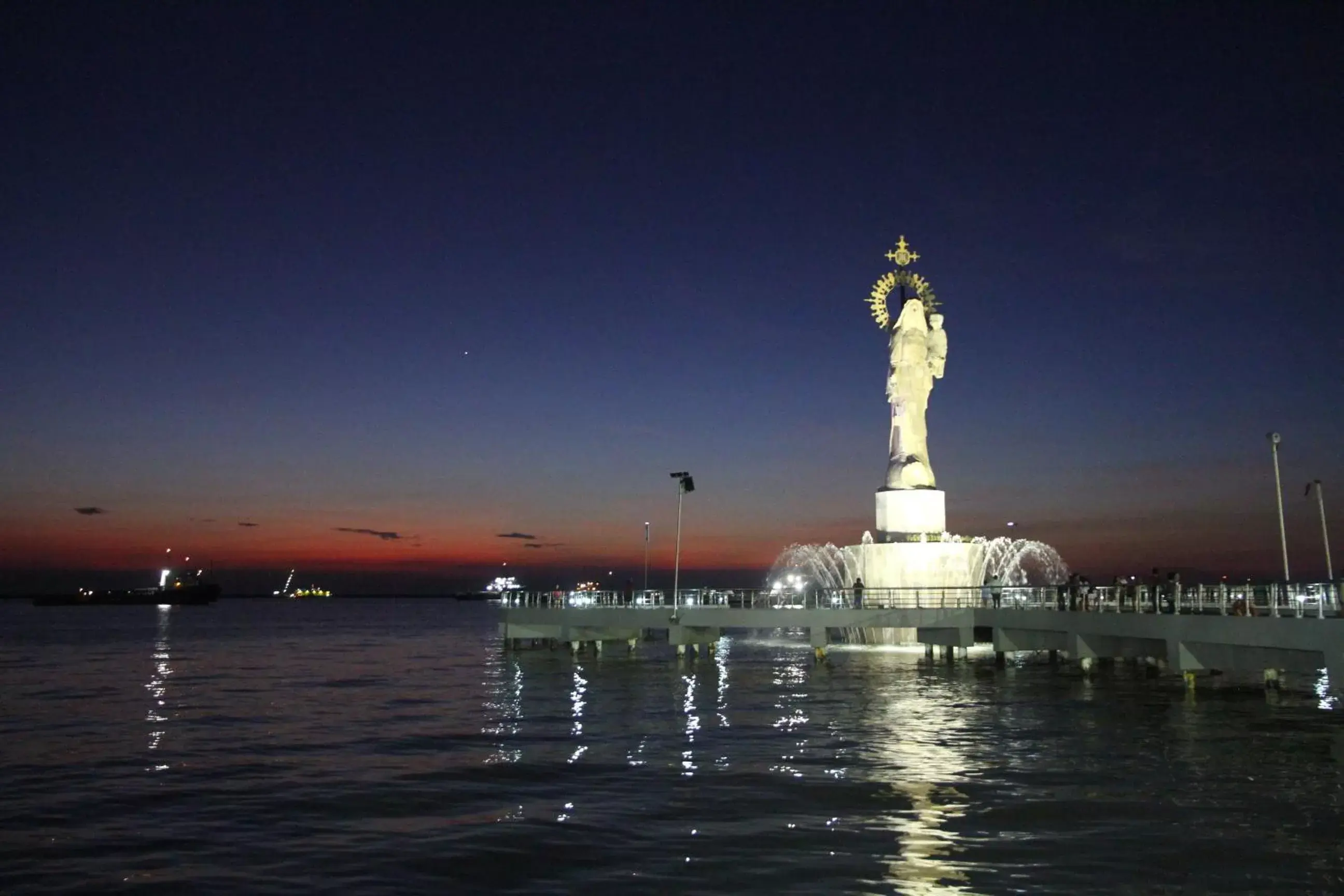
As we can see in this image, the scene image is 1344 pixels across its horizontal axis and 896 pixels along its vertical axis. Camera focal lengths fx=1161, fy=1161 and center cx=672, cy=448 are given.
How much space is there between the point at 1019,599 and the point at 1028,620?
432cm

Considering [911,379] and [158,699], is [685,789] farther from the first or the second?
[911,379]

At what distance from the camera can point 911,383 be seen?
7169 centimetres

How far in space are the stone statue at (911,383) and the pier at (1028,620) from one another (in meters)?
9.12

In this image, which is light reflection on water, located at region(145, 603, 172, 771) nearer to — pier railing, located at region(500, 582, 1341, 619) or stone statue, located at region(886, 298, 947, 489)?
pier railing, located at region(500, 582, 1341, 619)

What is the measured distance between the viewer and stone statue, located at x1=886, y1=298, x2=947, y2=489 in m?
70.4

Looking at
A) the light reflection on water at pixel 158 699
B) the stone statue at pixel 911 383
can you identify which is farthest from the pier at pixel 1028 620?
the light reflection on water at pixel 158 699

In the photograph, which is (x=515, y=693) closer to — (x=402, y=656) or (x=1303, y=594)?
(x=1303, y=594)

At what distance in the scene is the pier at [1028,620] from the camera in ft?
116

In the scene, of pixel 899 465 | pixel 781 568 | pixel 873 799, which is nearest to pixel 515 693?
A: pixel 873 799

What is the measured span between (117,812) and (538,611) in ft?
156

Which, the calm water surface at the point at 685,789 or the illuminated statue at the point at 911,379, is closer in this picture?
the calm water surface at the point at 685,789

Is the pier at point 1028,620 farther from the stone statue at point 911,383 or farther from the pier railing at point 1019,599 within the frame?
the stone statue at point 911,383

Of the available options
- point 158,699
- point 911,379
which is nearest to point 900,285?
point 911,379

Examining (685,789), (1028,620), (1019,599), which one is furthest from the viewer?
(1019,599)
